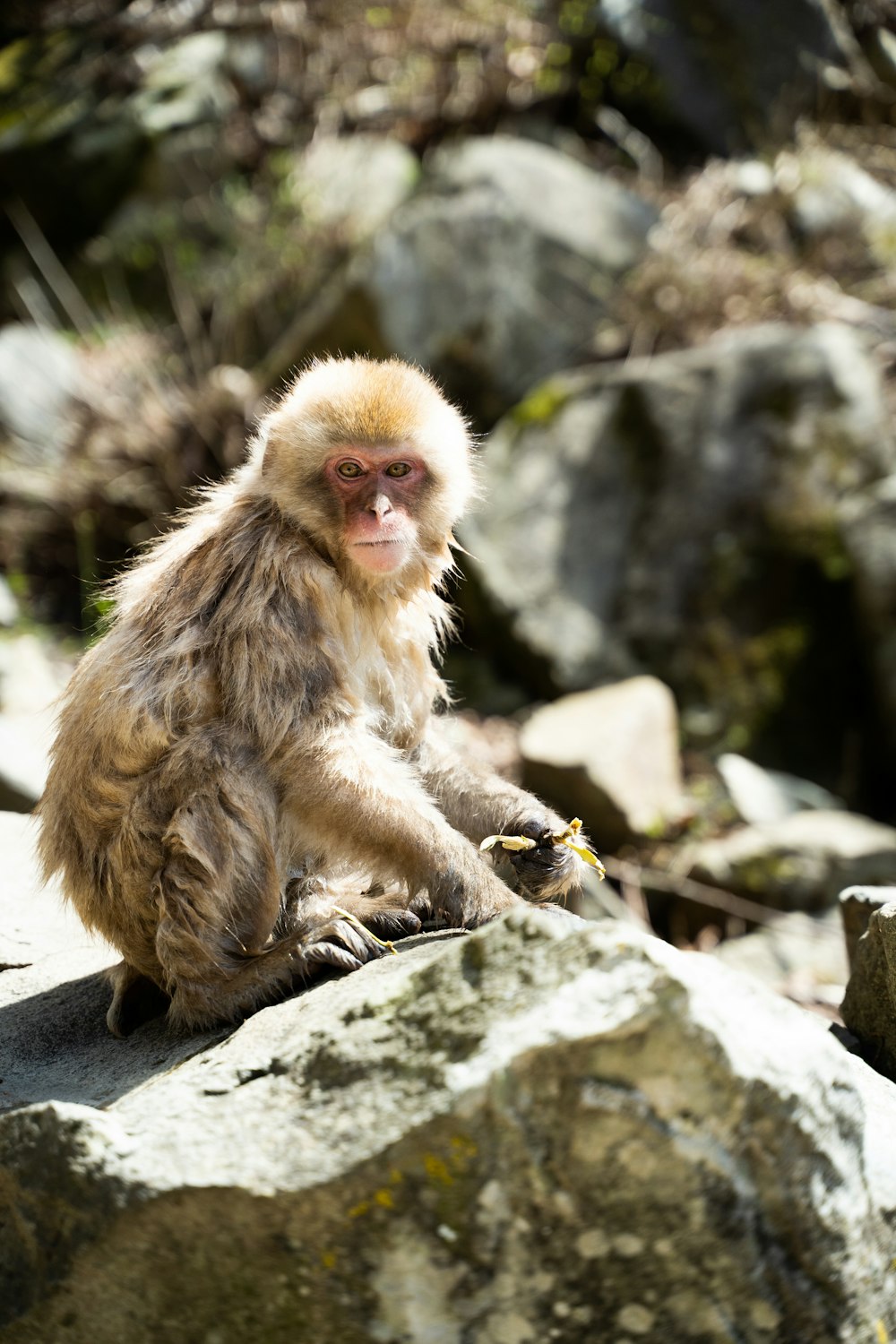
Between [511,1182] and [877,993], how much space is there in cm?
185

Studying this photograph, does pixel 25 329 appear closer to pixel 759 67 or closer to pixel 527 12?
pixel 527 12

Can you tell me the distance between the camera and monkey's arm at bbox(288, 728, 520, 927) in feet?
11.7

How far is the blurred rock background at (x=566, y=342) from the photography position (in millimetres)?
8648

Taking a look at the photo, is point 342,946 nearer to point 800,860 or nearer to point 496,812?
point 496,812

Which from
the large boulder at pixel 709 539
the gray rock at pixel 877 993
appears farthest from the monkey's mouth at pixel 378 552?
the large boulder at pixel 709 539

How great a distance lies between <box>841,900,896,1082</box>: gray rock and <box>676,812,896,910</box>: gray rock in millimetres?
3879

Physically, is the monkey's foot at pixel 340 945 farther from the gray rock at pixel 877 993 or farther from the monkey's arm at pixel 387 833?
the gray rock at pixel 877 993

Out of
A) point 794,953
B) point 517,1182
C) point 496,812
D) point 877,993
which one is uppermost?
point 517,1182

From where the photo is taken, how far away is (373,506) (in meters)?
3.94

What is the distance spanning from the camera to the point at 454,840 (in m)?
3.62

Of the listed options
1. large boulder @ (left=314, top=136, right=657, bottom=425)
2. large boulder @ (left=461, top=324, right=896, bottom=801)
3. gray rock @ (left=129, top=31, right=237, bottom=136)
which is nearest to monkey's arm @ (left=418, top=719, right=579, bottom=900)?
large boulder @ (left=461, top=324, right=896, bottom=801)

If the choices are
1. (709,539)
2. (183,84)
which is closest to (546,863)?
(709,539)

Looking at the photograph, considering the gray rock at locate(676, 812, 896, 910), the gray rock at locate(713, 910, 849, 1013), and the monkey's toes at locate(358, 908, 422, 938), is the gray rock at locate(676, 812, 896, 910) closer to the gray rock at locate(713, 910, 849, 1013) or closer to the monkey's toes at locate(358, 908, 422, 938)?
the gray rock at locate(713, 910, 849, 1013)

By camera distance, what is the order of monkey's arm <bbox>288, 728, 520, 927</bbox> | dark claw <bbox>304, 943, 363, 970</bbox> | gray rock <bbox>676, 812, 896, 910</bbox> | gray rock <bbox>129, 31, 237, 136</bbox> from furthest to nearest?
gray rock <bbox>129, 31, 237, 136</bbox>, gray rock <bbox>676, 812, 896, 910</bbox>, monkey's arm <bbox>288, 728, 520, 927</bbox>, dark claw <bbox>304, 943, 363, 970</bbox>
